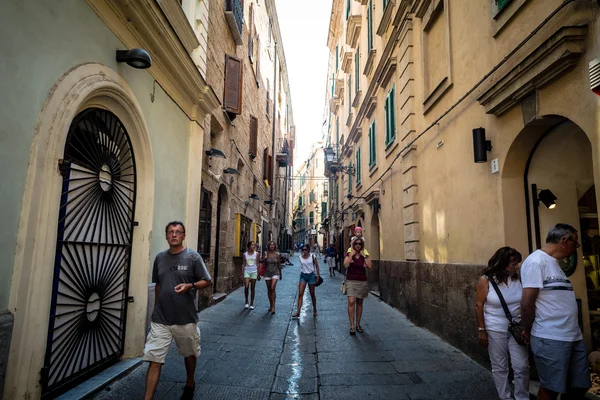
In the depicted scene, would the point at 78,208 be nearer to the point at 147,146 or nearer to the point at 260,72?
the point at 147,146

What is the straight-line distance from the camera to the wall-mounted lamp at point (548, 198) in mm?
4617

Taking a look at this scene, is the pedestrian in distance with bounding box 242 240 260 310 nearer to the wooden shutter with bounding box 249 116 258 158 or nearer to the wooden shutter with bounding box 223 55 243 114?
the wooden shutter with bounding box 223 55 243 114

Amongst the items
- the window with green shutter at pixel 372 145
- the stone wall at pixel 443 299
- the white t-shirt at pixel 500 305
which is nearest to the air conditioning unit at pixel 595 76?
the white t-shirt at pixel 500 305

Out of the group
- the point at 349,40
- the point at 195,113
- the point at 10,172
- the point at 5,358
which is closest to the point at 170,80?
the point at 195,113

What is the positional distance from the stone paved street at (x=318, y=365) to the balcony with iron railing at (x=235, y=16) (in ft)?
24.9

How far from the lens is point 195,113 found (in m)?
7.40

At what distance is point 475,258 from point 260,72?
13905 millimetres

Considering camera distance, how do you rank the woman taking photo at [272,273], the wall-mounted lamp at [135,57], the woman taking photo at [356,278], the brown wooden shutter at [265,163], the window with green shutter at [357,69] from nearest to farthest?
the wall-mounted lamp at [135,57], the woman taking photo at [356,278], the woman taking photo at [272,273], the window with green shutter at [357,69], the brown wooden shutter at [265,163]

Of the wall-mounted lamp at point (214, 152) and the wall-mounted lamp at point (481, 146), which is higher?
the wall-mounted lamp at point (214, 152)

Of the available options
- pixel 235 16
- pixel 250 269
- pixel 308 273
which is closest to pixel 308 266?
pixel 308 273

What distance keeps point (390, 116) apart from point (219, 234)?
5.53m

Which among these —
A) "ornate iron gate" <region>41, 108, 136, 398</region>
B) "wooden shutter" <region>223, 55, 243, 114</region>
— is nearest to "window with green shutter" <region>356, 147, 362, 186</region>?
"wooden shutter" <region>223, 55, 243, 114</region>

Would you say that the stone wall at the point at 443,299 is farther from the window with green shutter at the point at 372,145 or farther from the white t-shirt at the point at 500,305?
the window with green shutter at the point at 372,145

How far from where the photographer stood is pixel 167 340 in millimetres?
3676
